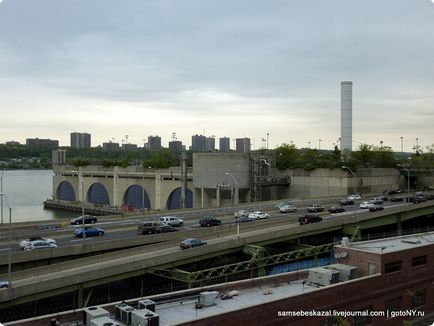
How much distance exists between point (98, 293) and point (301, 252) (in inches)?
654

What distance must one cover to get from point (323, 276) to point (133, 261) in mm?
10919

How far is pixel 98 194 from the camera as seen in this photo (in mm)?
122188

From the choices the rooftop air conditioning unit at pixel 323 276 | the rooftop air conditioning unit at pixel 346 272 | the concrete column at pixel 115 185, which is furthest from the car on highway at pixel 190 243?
the concrete column at pixel 115 185

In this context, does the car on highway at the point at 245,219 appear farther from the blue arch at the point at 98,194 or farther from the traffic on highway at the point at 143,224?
the blue arch at the point at 98,194

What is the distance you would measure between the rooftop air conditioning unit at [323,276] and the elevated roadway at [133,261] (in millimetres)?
8989

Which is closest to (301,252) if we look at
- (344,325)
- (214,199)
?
(344,325)

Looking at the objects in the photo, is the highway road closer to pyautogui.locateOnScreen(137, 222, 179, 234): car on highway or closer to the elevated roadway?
pyautogui.locateOnScreen(137, 222, 179, 234): car on highway

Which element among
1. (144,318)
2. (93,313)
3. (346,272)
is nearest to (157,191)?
(346,272)

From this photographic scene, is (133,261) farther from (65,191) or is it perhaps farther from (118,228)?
(65,191)

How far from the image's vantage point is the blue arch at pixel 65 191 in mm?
131750

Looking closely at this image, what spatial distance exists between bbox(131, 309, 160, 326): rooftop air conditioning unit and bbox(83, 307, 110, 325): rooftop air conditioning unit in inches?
43.9

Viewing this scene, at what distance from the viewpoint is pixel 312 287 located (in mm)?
26250

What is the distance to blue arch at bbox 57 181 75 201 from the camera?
13175 cm

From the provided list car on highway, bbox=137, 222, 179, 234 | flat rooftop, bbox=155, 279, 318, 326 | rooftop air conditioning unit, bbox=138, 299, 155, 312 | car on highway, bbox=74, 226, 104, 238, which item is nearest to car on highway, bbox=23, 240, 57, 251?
car on highway, bbox=74, 226, 104, 238
